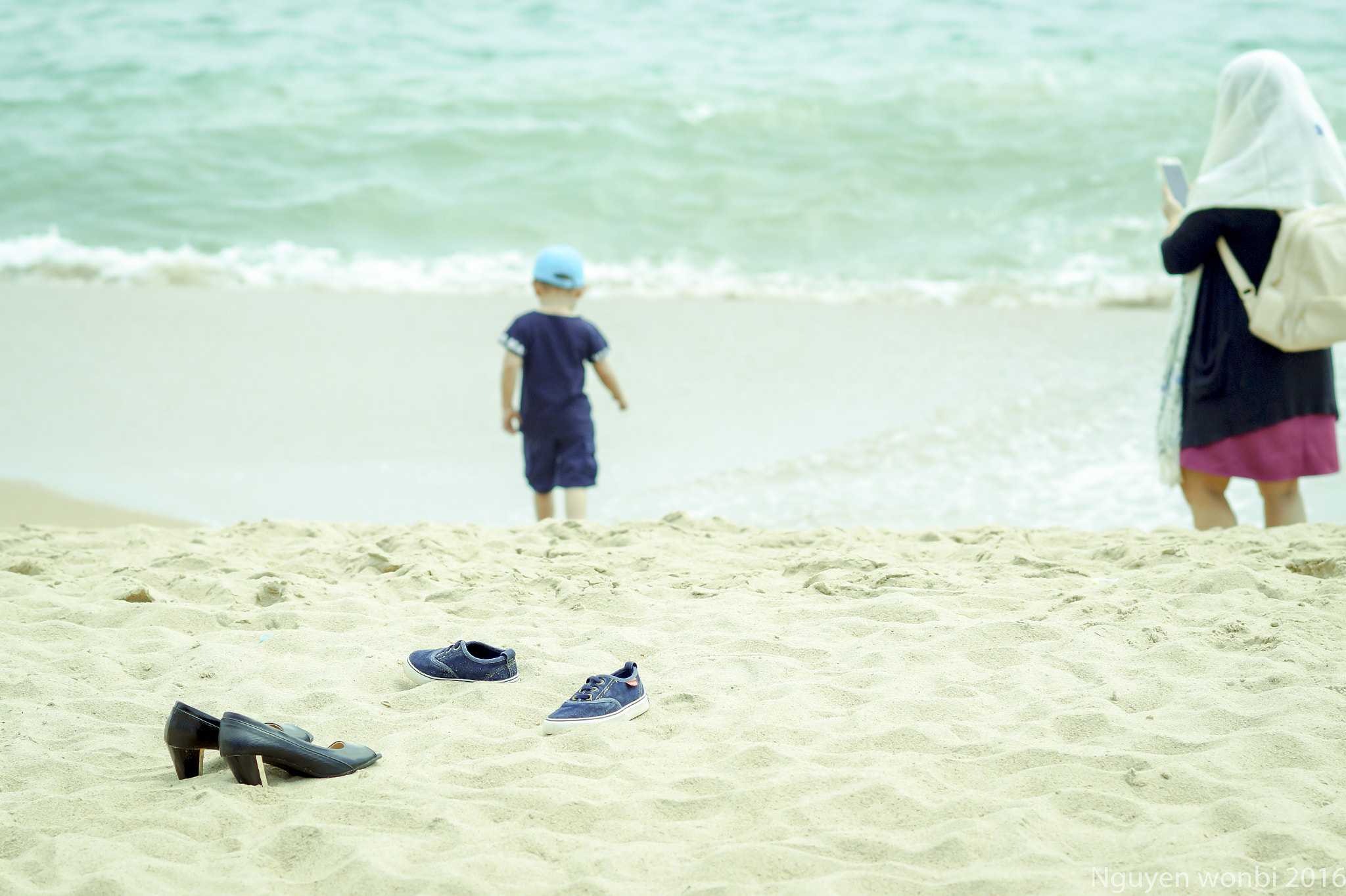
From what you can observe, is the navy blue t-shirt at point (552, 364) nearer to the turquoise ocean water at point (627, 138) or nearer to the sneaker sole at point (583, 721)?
the sneaker sole at point (583, 721)

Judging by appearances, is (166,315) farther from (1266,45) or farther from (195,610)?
(1266,45)

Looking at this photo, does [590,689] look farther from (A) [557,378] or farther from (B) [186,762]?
(A) [557,378]

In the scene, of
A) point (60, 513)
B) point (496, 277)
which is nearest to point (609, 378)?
point (60, 513)

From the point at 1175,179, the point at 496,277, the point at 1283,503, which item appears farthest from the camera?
the point at 496,277

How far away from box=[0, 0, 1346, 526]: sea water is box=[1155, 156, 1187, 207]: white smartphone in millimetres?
2059

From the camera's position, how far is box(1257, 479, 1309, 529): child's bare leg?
4730mm

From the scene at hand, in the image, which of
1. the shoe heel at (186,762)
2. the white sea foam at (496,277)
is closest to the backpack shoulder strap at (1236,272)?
the shoe heel at (186,762)

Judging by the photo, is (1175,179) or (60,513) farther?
(60,513)

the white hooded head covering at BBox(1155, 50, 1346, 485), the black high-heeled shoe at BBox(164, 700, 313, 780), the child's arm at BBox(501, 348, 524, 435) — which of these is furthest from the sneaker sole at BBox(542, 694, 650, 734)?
the white hooded head covering at BBox(1155, 50, 1346, 485)

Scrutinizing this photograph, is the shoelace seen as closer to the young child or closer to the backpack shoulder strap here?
the young child

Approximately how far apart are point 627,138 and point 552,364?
30.9 feet

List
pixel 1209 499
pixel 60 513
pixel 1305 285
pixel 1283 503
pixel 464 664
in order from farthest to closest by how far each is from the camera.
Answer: pixel 60 513, pixel 1209 499, pixel 1283 503, pixel 1305 285, pixel 464 664

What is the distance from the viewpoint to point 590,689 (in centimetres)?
315

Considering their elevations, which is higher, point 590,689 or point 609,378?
point 609,378
